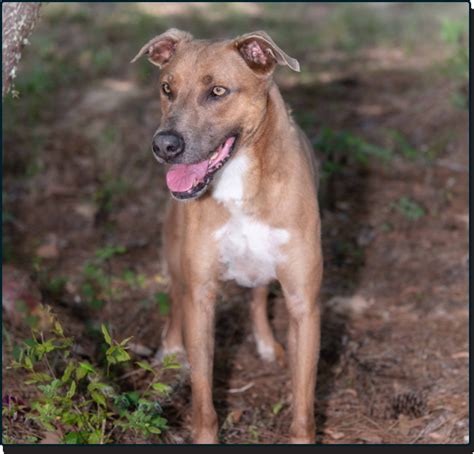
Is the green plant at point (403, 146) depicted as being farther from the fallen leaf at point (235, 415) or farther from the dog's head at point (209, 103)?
the dog's head at point (209, 103)

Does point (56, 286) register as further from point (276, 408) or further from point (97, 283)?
point (276, 408)

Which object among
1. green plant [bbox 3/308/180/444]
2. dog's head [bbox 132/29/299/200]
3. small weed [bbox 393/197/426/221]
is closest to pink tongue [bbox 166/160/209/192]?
dog's head [bbox 132/29/299/200]

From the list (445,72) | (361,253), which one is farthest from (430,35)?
(361,253)

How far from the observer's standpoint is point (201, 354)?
457cm

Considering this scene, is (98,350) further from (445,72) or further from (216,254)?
(445,72)

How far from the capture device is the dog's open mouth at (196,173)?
13.8 ft

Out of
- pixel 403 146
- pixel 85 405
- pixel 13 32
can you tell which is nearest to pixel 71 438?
pixel 85 405

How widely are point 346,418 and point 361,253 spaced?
7.11ft

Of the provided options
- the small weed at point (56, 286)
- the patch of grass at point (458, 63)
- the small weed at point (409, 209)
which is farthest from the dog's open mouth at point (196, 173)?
the patch of grass at point (458, 63)

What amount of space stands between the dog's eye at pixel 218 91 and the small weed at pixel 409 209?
3432 mm

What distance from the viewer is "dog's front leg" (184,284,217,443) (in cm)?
452

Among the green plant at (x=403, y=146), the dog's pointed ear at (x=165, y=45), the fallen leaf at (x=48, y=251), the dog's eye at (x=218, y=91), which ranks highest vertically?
the dog's pointed ear at (x=165, y=45)

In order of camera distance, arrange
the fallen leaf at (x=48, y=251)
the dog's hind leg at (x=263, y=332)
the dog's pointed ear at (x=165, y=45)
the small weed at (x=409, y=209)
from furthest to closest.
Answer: the small weed at (x=409, y=209) → the fallen leaf at (x=48, y=251) → the dog's hind leg at (x=263, y=332) → the dog's pointed ear at (x=165, y=45)

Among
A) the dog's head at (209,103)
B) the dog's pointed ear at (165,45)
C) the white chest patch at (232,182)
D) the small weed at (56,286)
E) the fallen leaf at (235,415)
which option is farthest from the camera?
the small weed at (56,286)
